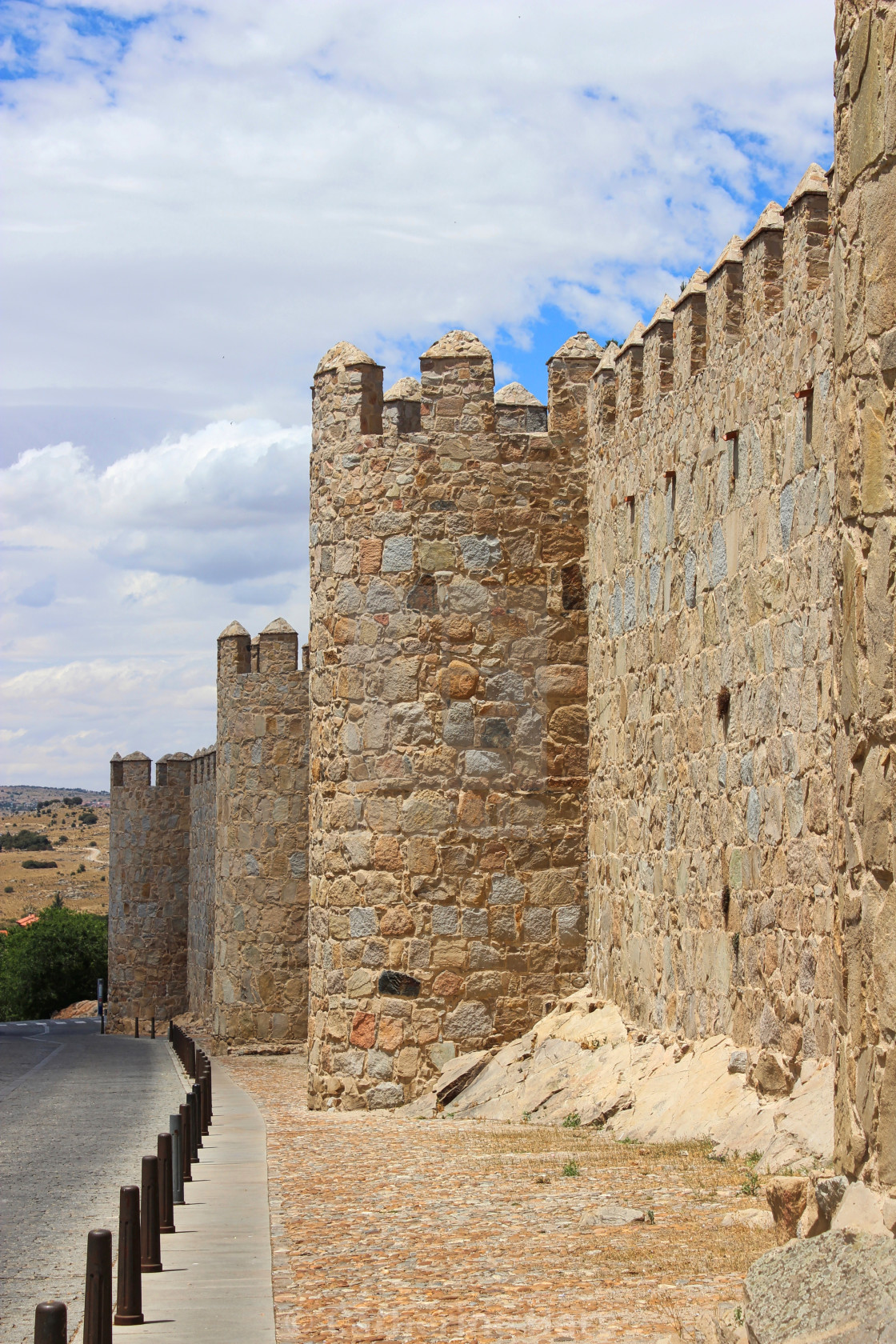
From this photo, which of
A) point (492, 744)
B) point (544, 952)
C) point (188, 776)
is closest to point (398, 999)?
point (544, 952)

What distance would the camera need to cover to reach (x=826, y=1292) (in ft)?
14.3

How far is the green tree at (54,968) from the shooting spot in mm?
52875

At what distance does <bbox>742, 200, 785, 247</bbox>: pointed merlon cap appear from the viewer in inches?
410

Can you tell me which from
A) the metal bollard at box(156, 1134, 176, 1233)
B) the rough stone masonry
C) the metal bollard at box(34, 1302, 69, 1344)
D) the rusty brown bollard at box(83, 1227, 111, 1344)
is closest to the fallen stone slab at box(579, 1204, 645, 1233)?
the rough stone masonry

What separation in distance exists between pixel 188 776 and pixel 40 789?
163 meters

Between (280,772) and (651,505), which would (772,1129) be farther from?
(280,772)

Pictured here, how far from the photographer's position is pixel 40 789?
7623 inches

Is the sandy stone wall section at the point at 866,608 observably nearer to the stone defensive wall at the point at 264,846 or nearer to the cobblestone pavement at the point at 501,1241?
the cobblestone pavement at the point at 501,1241

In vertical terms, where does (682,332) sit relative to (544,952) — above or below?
above

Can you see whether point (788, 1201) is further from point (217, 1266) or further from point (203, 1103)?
point (203, 1103)

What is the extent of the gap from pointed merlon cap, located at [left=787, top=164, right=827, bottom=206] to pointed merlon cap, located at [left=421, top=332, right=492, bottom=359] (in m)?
5.43

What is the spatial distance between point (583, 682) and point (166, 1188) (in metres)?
7.19

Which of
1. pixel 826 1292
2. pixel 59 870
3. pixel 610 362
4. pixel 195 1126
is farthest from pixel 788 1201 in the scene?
pixel 59 870

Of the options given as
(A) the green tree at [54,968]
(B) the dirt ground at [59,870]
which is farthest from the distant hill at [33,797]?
(A) the green tree at [54,968]
